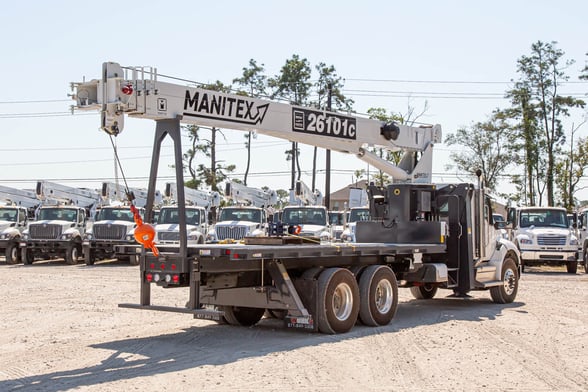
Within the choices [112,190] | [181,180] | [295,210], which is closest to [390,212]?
[181,180]

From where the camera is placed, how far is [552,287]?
20375 millimetres

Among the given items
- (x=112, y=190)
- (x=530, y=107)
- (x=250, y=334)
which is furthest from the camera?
(x=530, y=107)

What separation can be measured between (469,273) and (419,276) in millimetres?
1321

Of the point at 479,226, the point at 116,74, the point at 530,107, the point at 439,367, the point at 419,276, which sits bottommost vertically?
the point at 439,367

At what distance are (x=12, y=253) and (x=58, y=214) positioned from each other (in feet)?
7.73

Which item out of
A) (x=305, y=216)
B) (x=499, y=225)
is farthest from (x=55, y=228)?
(x=499, y=225)

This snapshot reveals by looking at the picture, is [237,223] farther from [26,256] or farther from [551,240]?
[551,240]

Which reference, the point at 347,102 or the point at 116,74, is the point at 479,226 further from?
the point at 347,102

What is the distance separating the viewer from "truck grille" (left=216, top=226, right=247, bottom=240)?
27719 millimetres

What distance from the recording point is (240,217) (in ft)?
93.8

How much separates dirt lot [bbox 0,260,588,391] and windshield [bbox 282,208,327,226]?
11.1 m

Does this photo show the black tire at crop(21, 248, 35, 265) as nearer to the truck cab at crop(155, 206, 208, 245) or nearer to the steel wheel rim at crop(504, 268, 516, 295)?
the truck cab at crop(155, 206, 208, 245)

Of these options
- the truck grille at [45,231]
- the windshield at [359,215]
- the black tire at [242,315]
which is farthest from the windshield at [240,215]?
the black tire at [242,315]

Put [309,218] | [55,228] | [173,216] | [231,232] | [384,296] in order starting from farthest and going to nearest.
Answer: [55,228] → [173,216] → [231,232] → [309,218] → [384,296]
